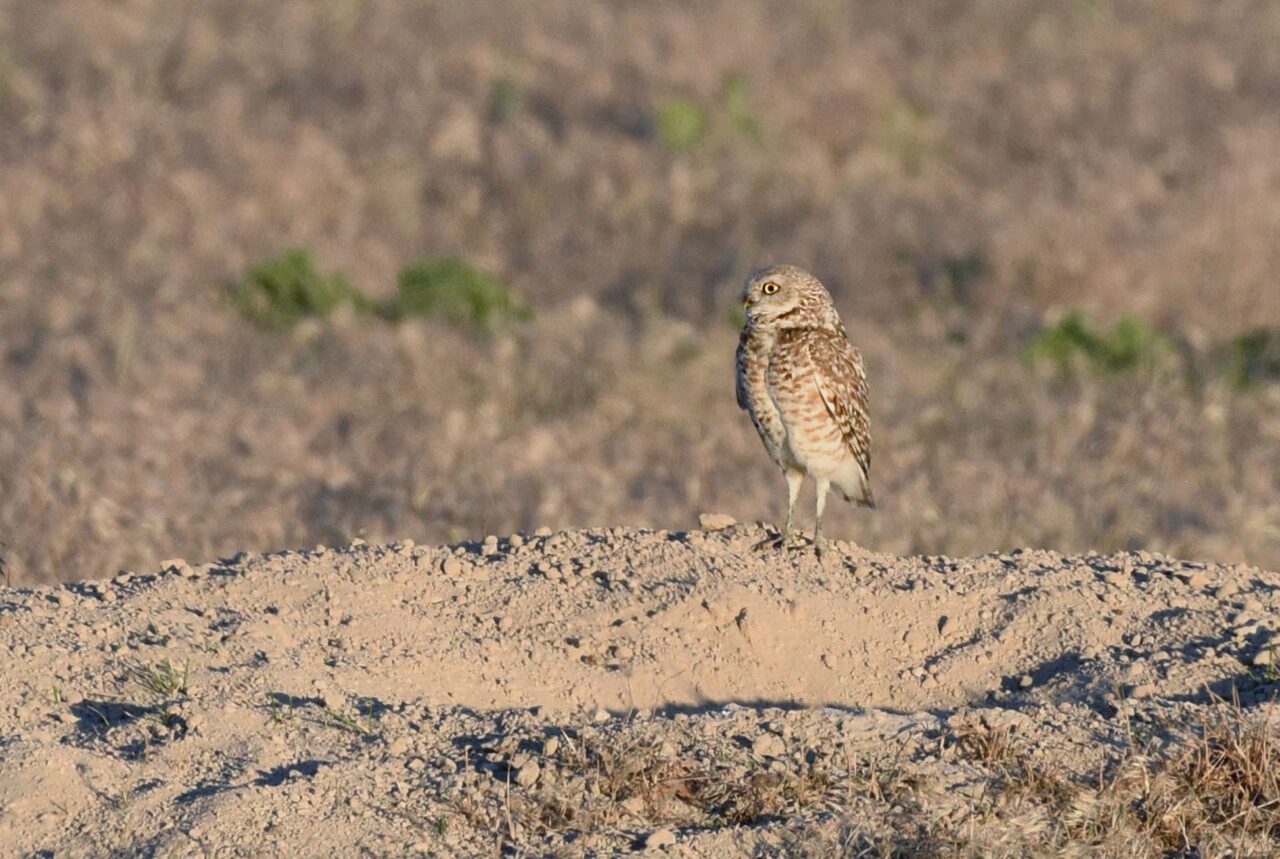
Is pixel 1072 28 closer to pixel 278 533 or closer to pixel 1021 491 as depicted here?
pixel 1021 491

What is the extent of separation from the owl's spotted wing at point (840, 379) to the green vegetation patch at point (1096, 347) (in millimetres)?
5486

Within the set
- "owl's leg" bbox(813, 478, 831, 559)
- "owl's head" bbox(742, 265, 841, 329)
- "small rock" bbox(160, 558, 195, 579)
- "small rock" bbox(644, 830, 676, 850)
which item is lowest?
"small rock" bbox(644, 830, 676, 850)

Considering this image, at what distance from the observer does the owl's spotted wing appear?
6.52 meters

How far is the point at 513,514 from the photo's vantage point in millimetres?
8914

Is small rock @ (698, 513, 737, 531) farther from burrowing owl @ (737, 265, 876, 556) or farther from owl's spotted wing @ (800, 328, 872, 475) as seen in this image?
owl's spotted wing @ (800, 328, 872, 475)

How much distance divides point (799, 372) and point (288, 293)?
650 centimetres

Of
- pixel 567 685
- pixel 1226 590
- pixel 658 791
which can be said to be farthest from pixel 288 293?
pixel 658 791

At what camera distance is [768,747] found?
4.98m

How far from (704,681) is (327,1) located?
13.6 metres

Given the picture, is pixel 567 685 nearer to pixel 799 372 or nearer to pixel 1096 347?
pixel 799 372

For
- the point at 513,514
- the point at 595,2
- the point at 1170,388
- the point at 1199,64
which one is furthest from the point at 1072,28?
the point at 513,514

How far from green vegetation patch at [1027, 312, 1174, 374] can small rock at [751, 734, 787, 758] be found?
738 cm

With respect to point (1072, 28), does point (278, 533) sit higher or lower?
lower

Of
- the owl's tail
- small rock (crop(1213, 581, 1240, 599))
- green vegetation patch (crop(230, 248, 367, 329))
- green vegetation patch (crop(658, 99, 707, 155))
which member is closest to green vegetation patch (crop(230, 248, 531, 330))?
green vegetation patch (crop(230, 248, 367, 329))
